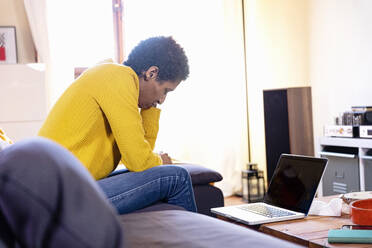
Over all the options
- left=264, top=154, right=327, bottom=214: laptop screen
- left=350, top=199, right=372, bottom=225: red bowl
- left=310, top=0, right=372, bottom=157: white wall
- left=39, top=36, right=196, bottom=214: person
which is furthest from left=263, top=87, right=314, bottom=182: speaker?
left=350, top=199, right=372, bottom=225: red bowl

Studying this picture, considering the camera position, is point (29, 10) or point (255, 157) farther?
point (255, 157)

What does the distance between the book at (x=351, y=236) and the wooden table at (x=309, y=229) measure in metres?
0.01

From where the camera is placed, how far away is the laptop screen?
161 cm

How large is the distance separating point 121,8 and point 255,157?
1930 millimetres

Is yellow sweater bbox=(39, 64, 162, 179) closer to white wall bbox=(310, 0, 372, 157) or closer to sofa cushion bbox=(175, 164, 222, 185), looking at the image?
sofa cushion bbox=(175, 164, 222, 185)

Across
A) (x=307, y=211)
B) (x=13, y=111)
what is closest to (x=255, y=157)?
(x=13, y=111)

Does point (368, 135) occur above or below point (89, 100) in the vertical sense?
below

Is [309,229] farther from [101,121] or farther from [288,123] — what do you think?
[288,123]

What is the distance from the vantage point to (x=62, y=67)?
3916 mm

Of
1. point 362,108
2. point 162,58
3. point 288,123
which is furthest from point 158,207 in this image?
point 288,123

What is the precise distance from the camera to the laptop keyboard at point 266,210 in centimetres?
158

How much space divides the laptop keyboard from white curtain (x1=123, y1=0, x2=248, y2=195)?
8.12 ft

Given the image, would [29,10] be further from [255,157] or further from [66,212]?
[66,212]

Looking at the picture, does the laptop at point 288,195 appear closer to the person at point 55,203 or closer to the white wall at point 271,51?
the person at point 55,203
